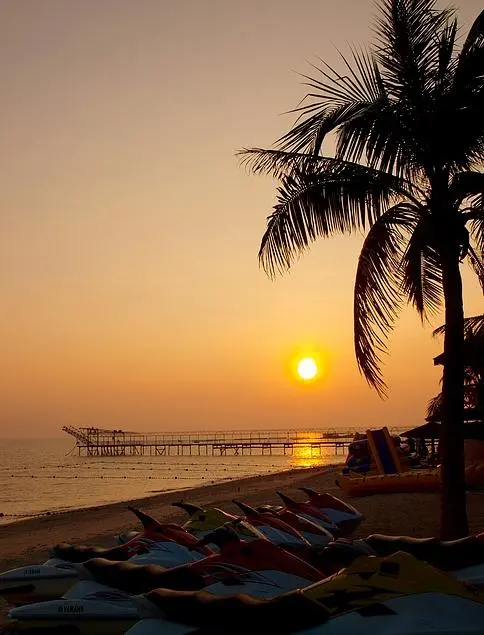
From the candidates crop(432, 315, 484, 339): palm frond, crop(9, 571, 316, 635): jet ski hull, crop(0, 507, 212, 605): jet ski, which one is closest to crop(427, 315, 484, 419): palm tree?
crop(432, 315, 484, 339): palm frond

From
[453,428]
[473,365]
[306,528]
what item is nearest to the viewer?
[306,528]

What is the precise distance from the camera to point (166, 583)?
6148 millimetres

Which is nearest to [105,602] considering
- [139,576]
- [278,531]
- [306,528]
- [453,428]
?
[139,576]

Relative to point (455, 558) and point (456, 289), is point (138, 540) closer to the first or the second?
point (455, 558)

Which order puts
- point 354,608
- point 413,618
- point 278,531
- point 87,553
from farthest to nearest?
1. point 278,531
2. point 87,553
3. point 354,608
4. point 413,618

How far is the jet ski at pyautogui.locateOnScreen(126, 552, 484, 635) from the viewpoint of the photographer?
4340 millimetres

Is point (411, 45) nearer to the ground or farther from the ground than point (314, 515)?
farther from the ground

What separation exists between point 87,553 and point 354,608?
15.7ft

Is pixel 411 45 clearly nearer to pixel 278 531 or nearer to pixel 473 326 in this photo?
pixel 278 531

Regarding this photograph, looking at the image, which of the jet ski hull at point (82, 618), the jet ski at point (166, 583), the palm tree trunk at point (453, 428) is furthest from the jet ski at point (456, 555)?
the palm tree trunk at point (453, 428)

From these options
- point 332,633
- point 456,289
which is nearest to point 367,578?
point 332,633

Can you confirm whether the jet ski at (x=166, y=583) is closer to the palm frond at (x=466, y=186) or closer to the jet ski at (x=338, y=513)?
the jet ski at (x=338, y=513)

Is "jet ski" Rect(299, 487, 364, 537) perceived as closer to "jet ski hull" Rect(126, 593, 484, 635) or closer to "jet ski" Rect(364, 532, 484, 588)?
"jet ski" Rect(364, 532, 484, 588)

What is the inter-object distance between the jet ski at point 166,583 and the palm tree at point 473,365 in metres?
14.1
